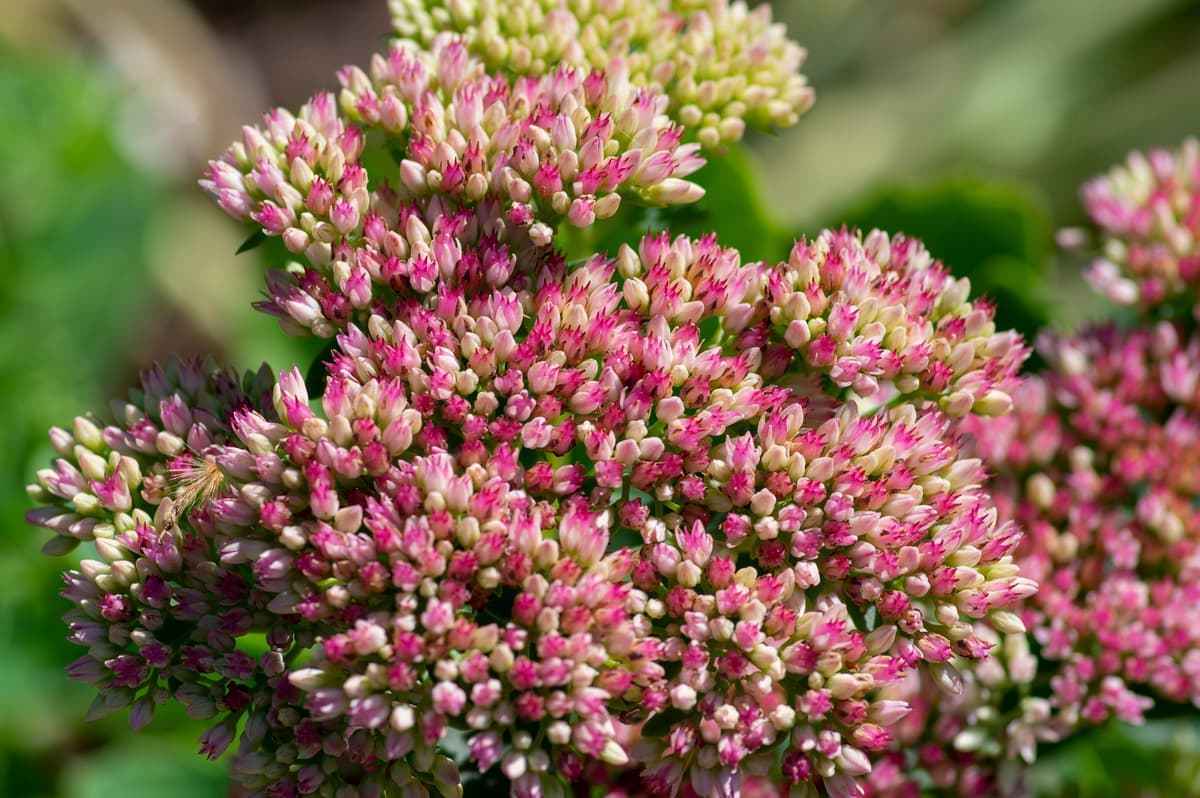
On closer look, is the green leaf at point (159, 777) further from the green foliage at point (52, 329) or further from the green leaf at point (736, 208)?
the green leaf at point (736, 208)

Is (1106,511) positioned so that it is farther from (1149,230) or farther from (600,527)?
(600,527)

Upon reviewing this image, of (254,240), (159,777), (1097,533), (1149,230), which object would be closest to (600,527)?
(254,240)

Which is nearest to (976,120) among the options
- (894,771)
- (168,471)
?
(894,771)

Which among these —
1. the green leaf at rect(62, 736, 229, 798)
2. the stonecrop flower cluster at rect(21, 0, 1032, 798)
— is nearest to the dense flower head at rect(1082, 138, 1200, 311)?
the stonecrop flower cluster at rect(21, 0, 1032, 798)

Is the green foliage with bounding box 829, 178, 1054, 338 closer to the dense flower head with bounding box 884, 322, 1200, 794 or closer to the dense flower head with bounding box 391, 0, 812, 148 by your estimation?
the dense flower head with bounding box 884, 322, 1200, 794

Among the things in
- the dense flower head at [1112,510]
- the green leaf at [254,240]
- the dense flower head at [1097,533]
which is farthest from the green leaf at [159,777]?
the dense flower head at [1112,510]

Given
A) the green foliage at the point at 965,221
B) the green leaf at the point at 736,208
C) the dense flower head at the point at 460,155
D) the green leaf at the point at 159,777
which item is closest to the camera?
the dense flower head at the point at 460,155

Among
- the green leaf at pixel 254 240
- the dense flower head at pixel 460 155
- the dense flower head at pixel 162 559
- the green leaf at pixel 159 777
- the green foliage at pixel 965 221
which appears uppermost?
the green foliage at pixel 965 221
